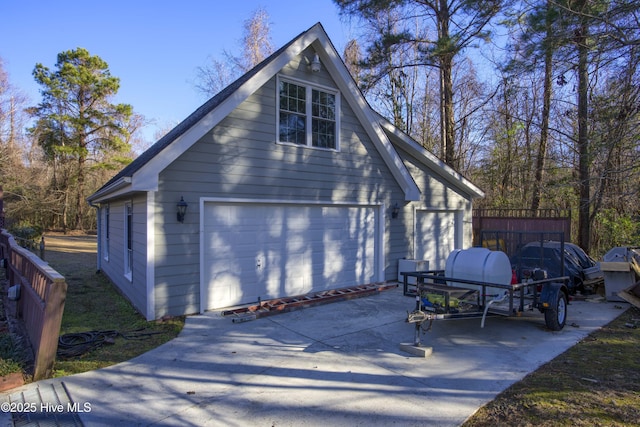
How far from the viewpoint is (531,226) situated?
1248cm

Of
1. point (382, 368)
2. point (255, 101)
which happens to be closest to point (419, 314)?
point (382, 368)

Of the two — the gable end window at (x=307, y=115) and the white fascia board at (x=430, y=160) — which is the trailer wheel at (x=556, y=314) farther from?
the white fascia board at (x=430, y=160)

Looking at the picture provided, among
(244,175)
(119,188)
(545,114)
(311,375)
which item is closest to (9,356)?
(119,188)

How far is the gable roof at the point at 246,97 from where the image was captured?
6602 millimetres

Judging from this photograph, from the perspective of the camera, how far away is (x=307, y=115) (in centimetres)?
884

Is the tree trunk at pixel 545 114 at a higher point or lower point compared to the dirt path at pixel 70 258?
higher

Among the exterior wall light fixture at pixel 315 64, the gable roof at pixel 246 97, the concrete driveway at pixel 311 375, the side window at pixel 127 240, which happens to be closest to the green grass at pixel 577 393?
the concrete driveway at pixel 311 375

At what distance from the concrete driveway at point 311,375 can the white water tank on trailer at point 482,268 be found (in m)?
0.91

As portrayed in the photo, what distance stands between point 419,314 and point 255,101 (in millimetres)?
5335

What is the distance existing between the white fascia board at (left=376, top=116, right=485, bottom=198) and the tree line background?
2.76 m

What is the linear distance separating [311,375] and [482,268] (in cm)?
318

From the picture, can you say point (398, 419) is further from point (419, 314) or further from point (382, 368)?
point (419, 314)

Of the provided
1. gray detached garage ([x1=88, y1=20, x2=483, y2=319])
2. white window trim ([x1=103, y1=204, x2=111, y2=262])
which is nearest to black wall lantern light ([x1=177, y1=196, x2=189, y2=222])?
gray detached garage ([x1=88, y1=20, x2=483, y2=319])

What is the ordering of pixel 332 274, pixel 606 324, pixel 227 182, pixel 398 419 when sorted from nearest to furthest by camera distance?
pixel 398 419, pixel 606 324, pixel 227 182, pixel 332 274
